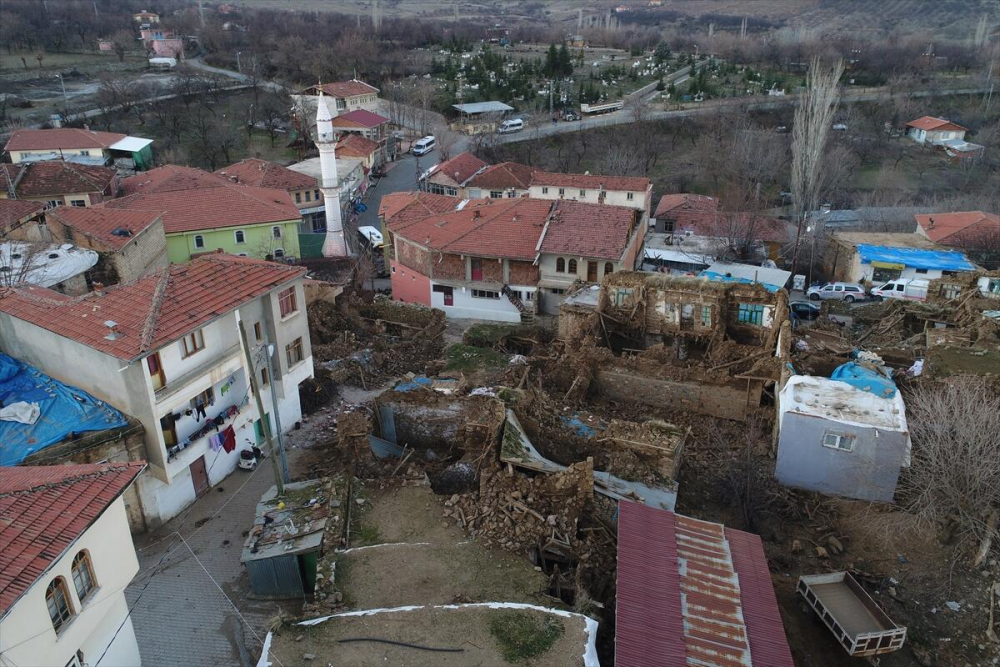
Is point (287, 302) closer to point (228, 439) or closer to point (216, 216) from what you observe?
point (228, 439)

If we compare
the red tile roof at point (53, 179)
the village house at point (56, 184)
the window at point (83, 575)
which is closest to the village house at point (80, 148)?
the red tile roof at point (53, 179)

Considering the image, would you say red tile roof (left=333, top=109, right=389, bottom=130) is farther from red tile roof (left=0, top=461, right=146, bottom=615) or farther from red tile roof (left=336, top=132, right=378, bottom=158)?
red tile roof (left=0, top=461, right=146, bottom=615)

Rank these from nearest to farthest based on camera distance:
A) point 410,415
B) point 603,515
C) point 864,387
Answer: point 603,515, point 864,387, point 410,415

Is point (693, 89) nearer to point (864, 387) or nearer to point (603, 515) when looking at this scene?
point (864, 387)

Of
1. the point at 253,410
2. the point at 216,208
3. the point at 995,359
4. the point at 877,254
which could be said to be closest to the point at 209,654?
the point at 253,410

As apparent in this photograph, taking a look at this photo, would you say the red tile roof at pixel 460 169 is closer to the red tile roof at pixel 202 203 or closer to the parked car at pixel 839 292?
the red tile roof at pixel 202 203

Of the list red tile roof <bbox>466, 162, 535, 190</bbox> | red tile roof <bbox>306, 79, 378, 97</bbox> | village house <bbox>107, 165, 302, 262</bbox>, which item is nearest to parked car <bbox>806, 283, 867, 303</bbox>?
red tile roof <bbox>466, 162, 535, 190</bbox>
